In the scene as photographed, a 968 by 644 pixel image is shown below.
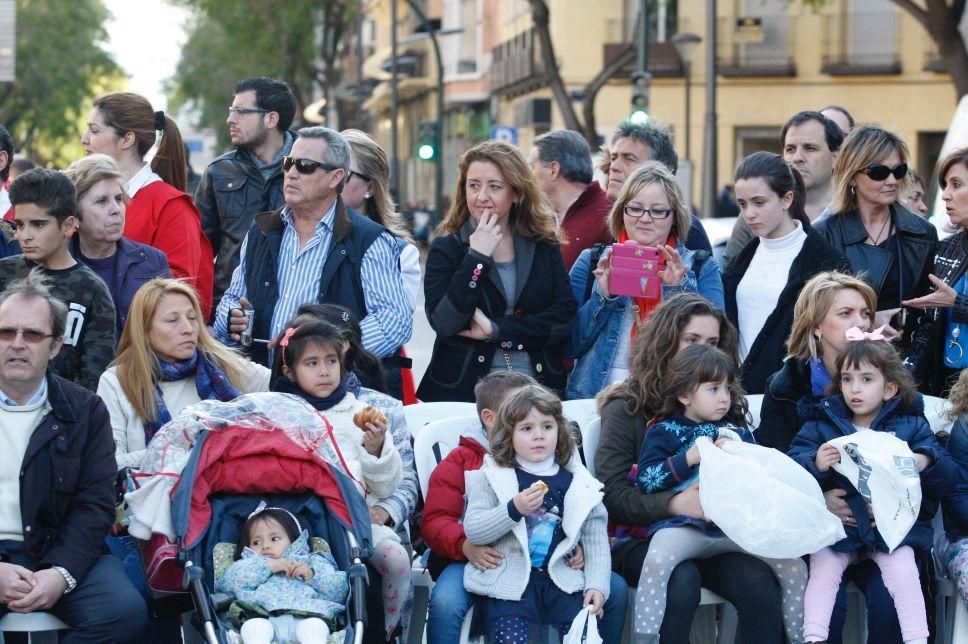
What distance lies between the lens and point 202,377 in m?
6.44

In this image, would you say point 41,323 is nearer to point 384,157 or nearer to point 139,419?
point 139,419

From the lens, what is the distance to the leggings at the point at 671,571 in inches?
236

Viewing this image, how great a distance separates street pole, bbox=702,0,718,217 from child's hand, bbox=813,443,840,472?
21.5 meters

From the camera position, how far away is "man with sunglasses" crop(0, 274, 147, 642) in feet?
18.6

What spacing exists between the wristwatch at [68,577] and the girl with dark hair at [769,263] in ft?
10.6

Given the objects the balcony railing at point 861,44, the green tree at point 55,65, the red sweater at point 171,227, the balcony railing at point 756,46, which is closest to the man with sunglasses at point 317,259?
the red sweater at point 171,227

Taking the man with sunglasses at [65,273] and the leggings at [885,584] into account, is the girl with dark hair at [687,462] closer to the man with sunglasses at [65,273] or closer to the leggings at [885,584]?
the leggings at [885,584]

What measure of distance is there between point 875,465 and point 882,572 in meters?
0.42

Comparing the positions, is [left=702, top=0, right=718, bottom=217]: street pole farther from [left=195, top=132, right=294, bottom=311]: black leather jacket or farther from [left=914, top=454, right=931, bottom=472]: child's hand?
[left=914, top=454, right=931, bottom=472]: child's hand

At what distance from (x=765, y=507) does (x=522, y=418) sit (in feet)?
3.05

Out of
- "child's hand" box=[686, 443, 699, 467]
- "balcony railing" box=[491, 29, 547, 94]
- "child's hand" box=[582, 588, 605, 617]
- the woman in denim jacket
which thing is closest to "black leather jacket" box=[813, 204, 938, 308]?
the woman in denim jacket

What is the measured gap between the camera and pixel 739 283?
7793 mm

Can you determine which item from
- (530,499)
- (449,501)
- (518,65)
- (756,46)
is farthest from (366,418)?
(518,65)

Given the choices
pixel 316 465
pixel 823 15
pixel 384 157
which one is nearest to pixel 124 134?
pixel 384 157
